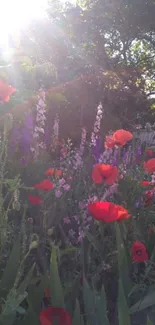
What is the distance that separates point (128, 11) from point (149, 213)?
15.8 meters

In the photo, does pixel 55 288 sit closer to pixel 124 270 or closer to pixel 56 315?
pixel 56 315

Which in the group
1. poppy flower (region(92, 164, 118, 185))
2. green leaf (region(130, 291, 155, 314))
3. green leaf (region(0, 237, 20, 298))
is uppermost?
poppy flower (region(92, 164, 118, 185))

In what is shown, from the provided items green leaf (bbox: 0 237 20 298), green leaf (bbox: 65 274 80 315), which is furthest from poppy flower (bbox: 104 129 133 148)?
green leaf (bbox: 0 237 20 298)

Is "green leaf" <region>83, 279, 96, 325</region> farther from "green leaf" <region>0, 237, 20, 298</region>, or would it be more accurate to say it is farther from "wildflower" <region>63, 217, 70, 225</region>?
"wildflower" <region>63, 217, 70, 225</region>

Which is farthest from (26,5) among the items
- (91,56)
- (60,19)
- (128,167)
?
(128,167)

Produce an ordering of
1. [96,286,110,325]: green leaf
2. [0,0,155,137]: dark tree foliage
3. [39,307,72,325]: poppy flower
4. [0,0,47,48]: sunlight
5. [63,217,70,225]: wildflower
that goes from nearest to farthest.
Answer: [39,307,72,325]: poppy flower, [96,286,110,325]: green leaf, [63,217,70,225]: wildflower, [0,0,155,137]: dark tree foliage, [0,0,47,48]: sunlight

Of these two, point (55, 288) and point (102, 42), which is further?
point (102, 42)

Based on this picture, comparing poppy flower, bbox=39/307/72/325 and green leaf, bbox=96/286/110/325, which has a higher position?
green leaf, bbox=96/286/110/325

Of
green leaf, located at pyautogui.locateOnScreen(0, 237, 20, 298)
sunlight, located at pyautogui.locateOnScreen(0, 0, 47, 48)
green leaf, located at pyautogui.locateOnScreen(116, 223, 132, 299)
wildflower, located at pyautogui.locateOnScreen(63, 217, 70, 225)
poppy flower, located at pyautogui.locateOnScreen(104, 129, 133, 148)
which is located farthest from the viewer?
sunlight, located at pyautogui.locateOnScreen(0, 0, 47, 48)

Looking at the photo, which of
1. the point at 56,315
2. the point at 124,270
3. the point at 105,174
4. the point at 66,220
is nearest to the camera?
the point at 56,315

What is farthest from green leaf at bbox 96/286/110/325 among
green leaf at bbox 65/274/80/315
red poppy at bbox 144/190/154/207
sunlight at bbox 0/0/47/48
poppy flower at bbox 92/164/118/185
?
sunlight at bbox 0/0/47/48

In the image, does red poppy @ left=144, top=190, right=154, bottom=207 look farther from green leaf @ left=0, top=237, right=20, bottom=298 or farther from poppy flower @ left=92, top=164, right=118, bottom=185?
green leaf @ left=0, top=237, right=20, bottom=298

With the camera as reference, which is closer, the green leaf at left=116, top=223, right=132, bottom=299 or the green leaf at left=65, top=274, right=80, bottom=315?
the green leaf at left=65, top=274, right=80, bottom=315

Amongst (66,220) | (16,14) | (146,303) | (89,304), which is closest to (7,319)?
(89,304)
